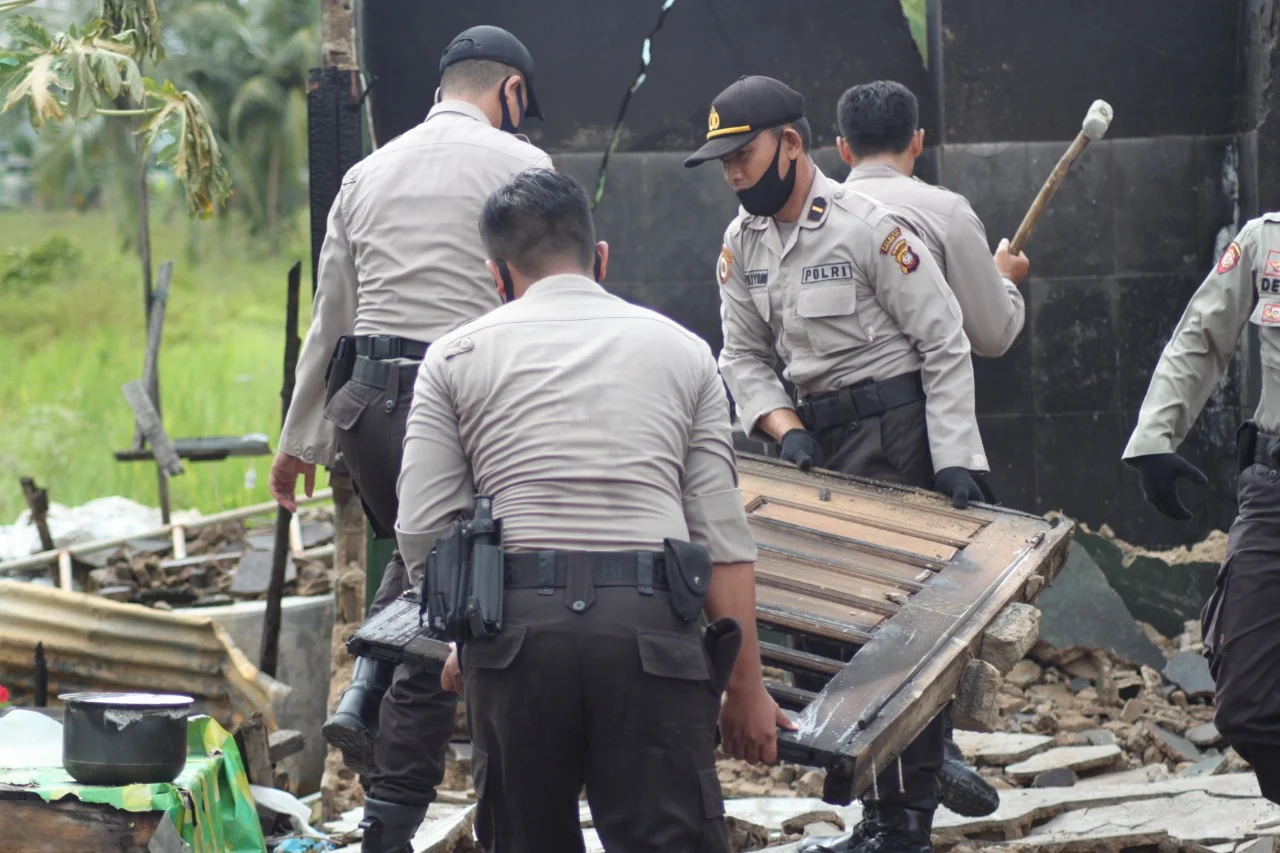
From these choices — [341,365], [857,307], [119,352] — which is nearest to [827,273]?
[857,307]

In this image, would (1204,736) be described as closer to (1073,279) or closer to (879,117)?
(1073,279)

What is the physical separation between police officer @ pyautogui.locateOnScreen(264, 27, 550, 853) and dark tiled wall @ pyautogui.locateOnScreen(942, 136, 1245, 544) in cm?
315

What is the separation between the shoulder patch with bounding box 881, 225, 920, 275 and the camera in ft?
14.6

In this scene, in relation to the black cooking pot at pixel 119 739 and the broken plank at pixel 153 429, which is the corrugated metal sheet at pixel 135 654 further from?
the broken plank at pixel 153 429

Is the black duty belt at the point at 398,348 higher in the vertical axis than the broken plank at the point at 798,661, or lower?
higher

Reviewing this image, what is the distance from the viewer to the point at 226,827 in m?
4.50

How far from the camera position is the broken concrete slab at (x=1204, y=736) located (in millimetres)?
6105

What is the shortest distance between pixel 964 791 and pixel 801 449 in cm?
110

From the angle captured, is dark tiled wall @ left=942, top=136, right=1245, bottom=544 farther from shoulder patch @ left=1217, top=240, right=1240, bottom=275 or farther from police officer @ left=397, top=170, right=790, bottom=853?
police officer @ left=397, top=170, right=790, bottom=853

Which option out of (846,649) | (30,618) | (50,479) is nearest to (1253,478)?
(846,649)

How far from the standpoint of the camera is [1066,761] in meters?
5.80

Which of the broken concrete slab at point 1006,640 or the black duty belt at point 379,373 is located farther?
the black duty belt at point 379,373

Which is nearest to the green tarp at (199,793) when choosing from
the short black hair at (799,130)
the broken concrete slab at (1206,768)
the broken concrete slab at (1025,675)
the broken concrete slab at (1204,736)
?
the short black hair at (799,130)

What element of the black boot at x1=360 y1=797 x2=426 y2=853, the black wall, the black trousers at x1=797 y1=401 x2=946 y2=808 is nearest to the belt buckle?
the black boot at x1=360 y1=797 x2=426 y2=853
